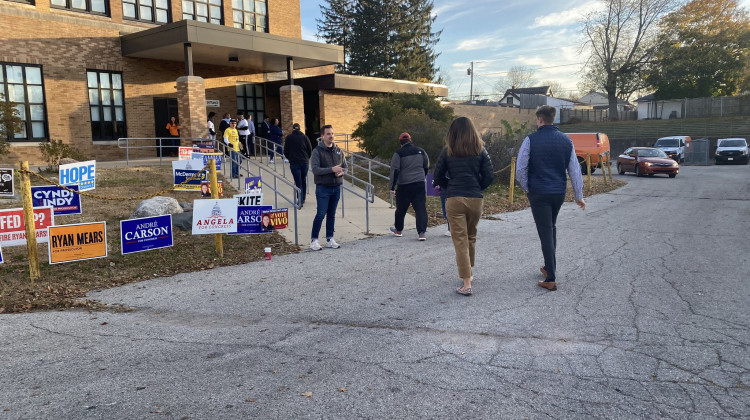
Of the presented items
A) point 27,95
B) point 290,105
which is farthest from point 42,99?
point 290,105

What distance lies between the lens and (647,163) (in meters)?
22.8

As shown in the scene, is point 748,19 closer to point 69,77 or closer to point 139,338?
point 69,77

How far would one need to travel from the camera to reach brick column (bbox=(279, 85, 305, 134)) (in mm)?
21375

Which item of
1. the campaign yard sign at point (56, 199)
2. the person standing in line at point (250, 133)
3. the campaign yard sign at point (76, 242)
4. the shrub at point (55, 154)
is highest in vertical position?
the person standing in line at point (250, 133)

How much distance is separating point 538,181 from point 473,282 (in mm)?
1433

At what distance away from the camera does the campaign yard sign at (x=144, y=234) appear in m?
6.79

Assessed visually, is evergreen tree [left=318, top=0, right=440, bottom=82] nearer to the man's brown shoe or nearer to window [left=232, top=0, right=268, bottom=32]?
window [left=232, top=0, right=268, bottom=32]

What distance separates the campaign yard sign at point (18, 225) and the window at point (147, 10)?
16155 millimetres

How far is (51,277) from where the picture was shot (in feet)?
21.4

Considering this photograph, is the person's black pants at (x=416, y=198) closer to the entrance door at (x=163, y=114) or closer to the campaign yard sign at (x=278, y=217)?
the campaign yard sign at (x=278, y=217)

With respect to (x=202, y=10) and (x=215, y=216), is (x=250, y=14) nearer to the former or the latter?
(x=202, y=10)

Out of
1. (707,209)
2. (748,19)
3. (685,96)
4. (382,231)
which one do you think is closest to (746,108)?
(685,96)

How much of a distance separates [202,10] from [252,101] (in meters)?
4.43

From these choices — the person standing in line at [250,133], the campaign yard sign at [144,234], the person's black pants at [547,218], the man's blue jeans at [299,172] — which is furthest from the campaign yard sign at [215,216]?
the person standing in line at [250,133]
